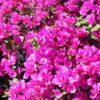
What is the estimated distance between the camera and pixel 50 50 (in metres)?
3.71

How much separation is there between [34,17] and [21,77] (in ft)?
2.60

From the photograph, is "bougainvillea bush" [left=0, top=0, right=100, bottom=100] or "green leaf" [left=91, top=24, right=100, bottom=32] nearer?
"bougainvillea bush" [left=0, top=0, right=100, bottom=100]

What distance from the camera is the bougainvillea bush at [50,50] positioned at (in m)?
3.45

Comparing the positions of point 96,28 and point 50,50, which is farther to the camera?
point 96,28

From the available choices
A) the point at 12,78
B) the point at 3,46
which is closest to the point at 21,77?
the point at 12,78

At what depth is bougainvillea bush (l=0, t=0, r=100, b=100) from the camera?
11.3 ft

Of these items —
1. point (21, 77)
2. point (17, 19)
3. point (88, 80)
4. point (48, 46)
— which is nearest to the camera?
point (88, 80)

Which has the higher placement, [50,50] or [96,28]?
[96,28]

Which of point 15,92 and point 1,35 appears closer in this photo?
point 15,92

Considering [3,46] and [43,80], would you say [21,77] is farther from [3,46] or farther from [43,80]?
[43,80]

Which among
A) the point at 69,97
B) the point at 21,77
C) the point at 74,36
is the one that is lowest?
the point at 69,97

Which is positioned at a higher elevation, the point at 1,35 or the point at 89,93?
the point at 1,35

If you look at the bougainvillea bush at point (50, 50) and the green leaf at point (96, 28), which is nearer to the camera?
the bougainvillea bush at point (50, 50)

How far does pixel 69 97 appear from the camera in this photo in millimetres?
3471
